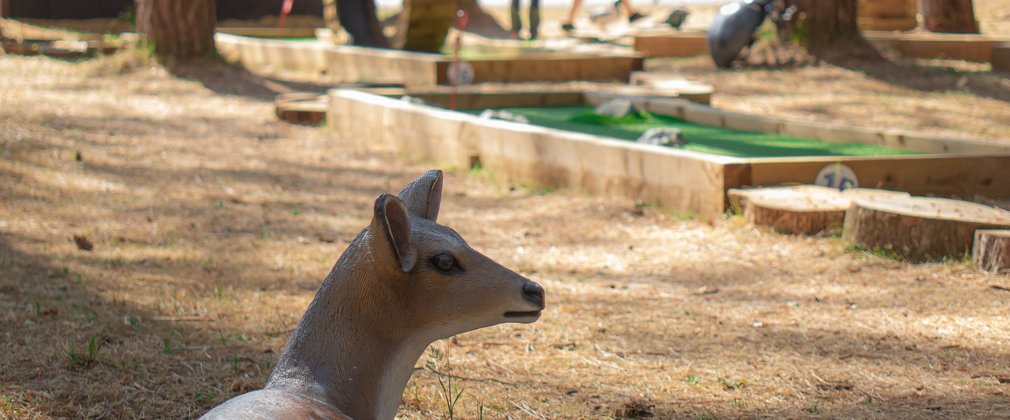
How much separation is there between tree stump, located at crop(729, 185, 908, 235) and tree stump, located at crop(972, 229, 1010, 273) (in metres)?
0.76

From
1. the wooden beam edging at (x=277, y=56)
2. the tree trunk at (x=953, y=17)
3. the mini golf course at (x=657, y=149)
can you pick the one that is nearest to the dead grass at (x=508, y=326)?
the mini golf course at (x=657, y=149)

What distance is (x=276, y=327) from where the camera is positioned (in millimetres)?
4609

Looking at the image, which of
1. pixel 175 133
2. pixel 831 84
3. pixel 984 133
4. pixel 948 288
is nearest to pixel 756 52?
pixel 831 84

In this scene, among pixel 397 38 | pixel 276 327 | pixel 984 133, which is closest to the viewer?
pixel 276 327

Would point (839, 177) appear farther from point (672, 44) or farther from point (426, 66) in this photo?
point (672, 44)

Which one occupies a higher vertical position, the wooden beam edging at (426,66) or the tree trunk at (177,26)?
the tree trunk at (177,26)

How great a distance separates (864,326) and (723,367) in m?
→ 0.91

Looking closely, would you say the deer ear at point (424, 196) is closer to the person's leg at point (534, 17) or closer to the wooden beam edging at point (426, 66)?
the wooden beam edging at point (426, 66)

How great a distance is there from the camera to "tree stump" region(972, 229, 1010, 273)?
5.41 meters

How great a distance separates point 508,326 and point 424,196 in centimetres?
230

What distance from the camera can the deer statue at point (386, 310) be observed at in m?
2.45

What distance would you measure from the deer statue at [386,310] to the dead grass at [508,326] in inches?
48.2

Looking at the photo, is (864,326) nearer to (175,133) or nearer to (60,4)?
(175,133)

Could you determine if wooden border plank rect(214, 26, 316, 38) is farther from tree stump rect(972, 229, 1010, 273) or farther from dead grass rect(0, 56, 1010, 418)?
tree stump rect(972, 229, 1010, 273)
